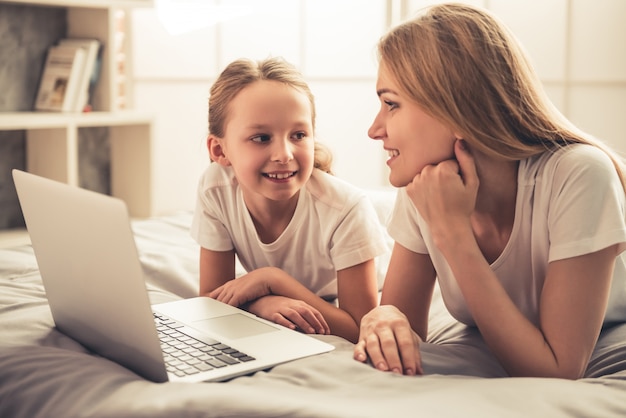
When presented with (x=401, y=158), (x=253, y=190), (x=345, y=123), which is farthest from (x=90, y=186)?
(x=401, y=158)

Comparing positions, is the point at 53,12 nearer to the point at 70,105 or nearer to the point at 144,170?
the point at 70,105

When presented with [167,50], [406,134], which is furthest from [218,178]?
[167,50]

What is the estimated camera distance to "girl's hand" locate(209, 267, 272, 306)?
1.42m

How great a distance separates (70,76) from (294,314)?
2.06m

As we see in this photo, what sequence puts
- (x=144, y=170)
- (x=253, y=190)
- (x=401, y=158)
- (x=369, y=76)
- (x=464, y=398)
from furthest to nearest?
(x=369, y=76) < (x=144, y=170) < (x=253, y=190) < (x=401, y=158) < (x=464, y=398)

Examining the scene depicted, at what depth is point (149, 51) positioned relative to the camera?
3680 mm

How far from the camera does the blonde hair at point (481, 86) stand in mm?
1158

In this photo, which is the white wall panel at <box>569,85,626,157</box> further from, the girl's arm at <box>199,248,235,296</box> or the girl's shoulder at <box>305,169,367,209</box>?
the girl's arm at <box>199,248,235,296</box>

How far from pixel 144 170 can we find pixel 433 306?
198cm

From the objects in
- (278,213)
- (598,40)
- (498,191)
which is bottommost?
(278,213)

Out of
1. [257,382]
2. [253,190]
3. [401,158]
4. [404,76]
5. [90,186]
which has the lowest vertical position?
[90,186]

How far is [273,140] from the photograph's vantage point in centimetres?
150

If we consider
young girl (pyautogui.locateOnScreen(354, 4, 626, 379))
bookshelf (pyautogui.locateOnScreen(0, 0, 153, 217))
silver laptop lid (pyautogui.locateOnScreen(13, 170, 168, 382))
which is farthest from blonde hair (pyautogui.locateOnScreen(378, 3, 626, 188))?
bookshelf (pyautogui.locateOnScreen(0, 0, 153, 217))

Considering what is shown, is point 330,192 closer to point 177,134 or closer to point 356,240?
point 356,240
